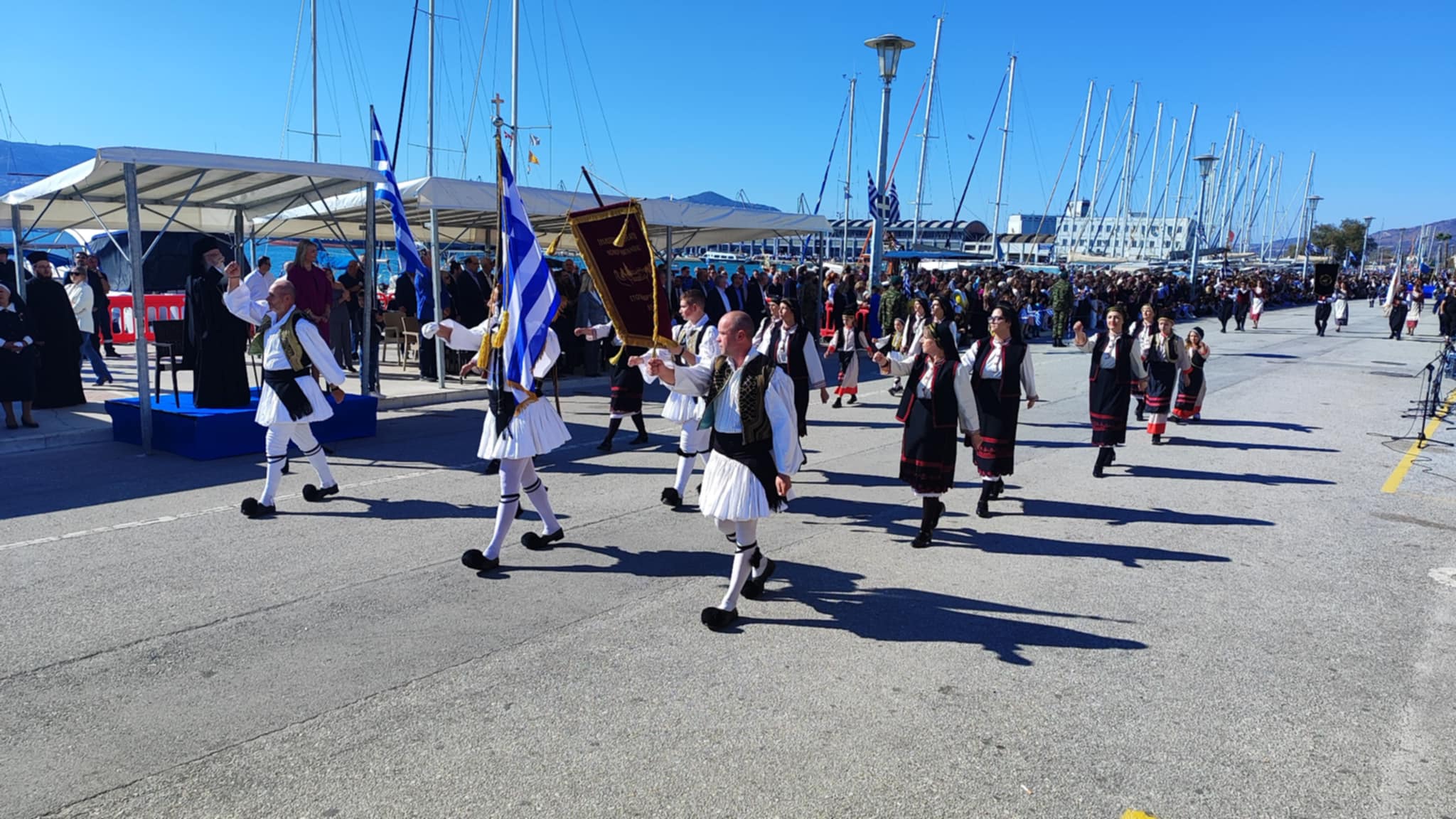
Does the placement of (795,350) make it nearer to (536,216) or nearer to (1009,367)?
(1009,367)

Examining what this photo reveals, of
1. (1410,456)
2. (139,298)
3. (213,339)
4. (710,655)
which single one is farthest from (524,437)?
(1410,456)

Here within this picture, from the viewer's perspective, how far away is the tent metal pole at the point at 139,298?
868 cm

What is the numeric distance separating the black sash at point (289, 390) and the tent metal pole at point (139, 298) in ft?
8.52

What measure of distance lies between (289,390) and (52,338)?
6.65 meters

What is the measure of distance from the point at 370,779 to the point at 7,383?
31.6 feet

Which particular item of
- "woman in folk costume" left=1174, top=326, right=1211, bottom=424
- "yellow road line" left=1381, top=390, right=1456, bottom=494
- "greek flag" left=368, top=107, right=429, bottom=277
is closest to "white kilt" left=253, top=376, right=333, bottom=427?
"greek flag" left=368, top=107, right=429, bottom=277

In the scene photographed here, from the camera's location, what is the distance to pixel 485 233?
21.4 meters

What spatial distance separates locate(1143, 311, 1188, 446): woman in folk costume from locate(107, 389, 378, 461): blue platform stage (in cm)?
962

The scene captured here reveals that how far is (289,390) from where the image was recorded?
23.0 ft

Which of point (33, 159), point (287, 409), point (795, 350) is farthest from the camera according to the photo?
point (33, 159)

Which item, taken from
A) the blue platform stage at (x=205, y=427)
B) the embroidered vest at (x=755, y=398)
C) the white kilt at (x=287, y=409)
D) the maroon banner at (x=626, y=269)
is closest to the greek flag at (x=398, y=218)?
the blue platform stage at (x=205, y=427)

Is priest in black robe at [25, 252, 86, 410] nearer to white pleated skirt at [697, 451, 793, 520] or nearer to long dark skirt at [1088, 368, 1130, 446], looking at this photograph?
white pleated skirt at [697, 451, 793, 520]

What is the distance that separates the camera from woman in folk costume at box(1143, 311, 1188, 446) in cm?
1119

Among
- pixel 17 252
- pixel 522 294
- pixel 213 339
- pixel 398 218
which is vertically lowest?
pixel 213 339
